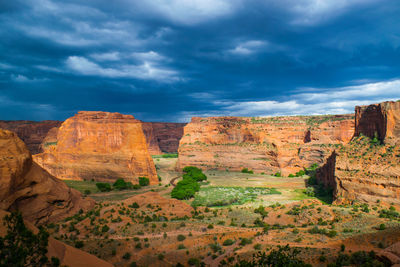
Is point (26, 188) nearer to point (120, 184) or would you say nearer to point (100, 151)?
A: point (120, 184)

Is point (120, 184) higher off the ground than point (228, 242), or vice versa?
point (228, 242)

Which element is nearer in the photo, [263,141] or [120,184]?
[120,184]

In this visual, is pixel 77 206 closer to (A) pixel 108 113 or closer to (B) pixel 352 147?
(A) pixel 108 113

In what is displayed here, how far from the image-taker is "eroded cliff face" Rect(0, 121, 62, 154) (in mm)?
80375

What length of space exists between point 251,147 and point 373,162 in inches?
1538

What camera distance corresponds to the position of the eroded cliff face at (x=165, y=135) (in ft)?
412

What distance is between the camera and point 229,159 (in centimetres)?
6962

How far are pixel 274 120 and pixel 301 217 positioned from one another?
176 ft

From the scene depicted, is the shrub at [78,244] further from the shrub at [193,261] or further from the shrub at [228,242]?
the shrub at [228,242]

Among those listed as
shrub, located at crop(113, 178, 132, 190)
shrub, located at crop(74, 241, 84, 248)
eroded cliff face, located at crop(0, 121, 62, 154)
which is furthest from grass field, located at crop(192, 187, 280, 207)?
Result: eroded cliff face, located at crop(0, 121, 62, 154)

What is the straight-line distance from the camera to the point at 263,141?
68188mm

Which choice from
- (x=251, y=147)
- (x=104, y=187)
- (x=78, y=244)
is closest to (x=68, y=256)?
(x=78, y=244)

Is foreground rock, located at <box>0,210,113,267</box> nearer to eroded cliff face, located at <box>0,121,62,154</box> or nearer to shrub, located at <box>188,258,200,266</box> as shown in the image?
shrub, located at <box>188,258,200,266</box>

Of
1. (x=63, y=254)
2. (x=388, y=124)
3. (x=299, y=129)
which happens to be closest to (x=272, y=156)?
(x=299, y=129)
